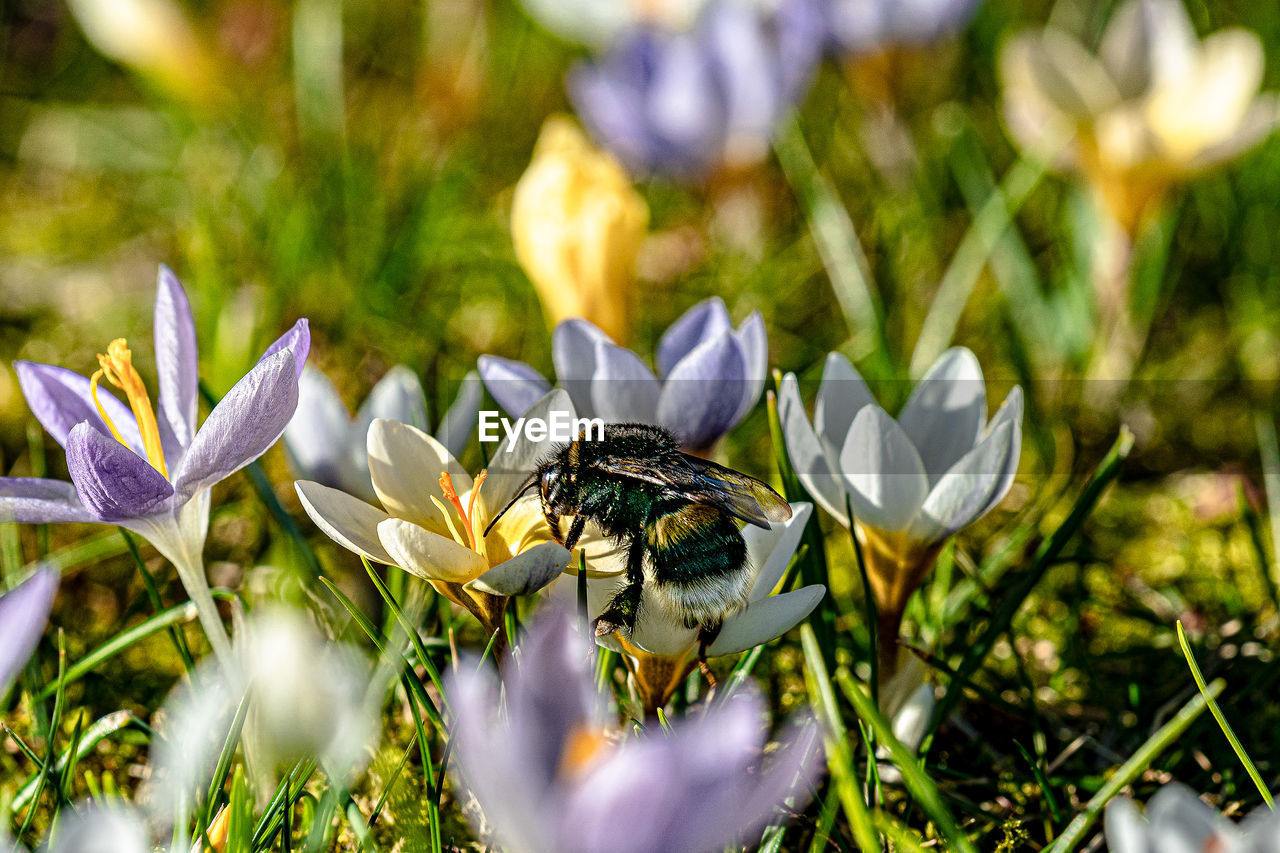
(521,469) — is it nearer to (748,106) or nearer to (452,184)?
(748,106)

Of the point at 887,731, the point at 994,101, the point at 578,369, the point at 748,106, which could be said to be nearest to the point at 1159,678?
the point at 887,731

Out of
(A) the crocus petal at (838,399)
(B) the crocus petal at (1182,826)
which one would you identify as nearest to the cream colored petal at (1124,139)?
(A) the crocus petal at (838,399)

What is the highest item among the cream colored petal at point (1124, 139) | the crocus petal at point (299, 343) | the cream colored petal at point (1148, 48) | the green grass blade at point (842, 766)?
the cream colored petal at point (1148, 48)

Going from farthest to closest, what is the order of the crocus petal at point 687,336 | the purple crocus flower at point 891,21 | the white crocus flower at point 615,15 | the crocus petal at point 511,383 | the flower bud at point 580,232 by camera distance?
the white crocus flower at point 615,15 < the purple crocus flower at point 891,21 < the flower bud at point 580,232 < the crocus petal at point 687,336 < the crocus petal at point 511,383

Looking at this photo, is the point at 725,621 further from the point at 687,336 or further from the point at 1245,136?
the point at 1245,136

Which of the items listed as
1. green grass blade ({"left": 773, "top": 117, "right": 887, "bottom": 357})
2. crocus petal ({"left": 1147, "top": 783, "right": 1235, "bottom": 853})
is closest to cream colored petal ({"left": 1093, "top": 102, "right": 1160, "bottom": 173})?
green grass blade ({"left": 773, "top": 117, "right": 887, "bottom": 357})

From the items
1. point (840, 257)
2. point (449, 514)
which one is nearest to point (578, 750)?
point (449, 514)

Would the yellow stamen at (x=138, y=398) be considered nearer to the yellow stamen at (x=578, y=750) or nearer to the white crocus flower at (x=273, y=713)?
the white crocus flower at (x=273, y=713)
